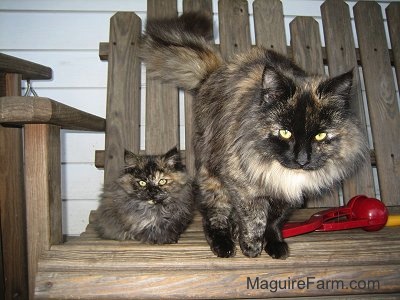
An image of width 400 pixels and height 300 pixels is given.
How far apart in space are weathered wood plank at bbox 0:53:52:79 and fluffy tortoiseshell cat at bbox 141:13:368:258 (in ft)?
3.31

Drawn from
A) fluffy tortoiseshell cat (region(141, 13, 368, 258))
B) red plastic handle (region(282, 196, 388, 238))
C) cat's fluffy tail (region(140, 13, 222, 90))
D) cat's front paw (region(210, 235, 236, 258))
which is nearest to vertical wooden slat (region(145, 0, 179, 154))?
cat's fluffy tail (region(140, 13, 222, 90))

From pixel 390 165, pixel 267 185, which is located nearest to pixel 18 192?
pixel 267 185

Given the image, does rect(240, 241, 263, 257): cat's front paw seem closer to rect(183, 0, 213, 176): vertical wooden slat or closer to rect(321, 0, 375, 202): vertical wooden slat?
rect(183, 0, 213, 176): vertical wooden slat

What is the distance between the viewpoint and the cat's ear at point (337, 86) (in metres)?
1.25

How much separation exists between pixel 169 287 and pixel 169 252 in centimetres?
14

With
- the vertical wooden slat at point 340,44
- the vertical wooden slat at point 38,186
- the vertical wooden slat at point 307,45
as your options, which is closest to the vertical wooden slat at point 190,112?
the vertical wooden slat at point 307,45

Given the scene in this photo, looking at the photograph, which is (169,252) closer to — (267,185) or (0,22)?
(267,185)

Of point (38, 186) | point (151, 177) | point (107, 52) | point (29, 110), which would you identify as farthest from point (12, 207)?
point (107, 52)

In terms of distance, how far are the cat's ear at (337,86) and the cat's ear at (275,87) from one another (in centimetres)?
12

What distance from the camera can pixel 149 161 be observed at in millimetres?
1701

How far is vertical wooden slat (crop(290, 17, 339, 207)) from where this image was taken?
7.18 feet

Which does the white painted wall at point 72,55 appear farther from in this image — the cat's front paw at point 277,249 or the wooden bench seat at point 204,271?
the cat's front paw at point 277,249

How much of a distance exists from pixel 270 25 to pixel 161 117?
3.40 ft

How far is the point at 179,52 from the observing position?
1871 millimetres
